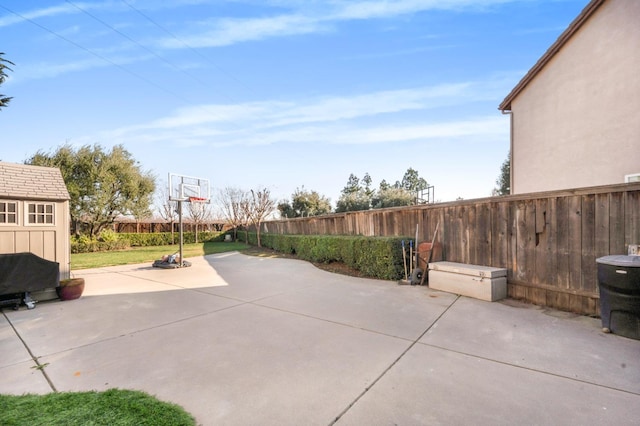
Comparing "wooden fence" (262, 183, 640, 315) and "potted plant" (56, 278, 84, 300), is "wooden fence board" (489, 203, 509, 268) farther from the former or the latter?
"potted plant" (56, 278, 84, 300)

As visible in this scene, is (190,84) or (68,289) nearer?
(68,289)

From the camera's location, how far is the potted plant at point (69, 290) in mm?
5594

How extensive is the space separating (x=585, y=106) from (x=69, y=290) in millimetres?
12360

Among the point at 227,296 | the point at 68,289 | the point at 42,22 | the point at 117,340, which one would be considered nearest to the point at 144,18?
the point at 42,22

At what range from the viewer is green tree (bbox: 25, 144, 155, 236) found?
16.4 metres

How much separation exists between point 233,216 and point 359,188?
25.0m

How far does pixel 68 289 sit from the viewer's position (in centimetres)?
561

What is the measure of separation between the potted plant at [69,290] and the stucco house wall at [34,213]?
946 mm

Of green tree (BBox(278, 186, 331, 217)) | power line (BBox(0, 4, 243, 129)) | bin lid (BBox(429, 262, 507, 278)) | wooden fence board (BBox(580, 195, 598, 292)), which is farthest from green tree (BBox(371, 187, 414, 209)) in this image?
wooden fence board (BBox(580, 195, 598, 292))

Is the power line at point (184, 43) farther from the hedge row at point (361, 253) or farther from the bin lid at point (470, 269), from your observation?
the bin lid at point (470, 269)

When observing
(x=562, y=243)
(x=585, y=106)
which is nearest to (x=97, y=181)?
(x=562, y=243)

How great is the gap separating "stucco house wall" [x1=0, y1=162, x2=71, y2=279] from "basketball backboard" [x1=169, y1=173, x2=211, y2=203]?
4064 millimetres

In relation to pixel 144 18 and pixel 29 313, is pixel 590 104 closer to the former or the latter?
pixel 144 18

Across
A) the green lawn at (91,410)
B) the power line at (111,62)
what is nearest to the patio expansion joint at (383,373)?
the green lawn at (91,410)
